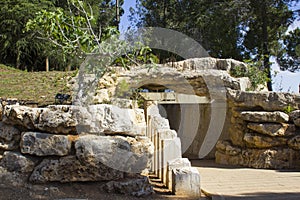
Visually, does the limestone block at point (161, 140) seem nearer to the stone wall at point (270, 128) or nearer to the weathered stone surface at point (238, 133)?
the stone wall at point (270, 128)

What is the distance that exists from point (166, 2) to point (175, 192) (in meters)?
12.3

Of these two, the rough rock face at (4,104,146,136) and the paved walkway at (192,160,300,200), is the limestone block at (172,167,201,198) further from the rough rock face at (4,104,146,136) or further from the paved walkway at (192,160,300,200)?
the rough rock face at (4,104,146,136)

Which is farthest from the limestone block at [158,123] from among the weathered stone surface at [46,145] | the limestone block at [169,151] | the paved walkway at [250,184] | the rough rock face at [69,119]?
the weathered stone surface at [46,145]

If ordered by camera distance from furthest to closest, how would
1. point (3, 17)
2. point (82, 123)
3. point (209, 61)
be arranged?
point (3, 17) < point (209, 61) < point (82, 123)

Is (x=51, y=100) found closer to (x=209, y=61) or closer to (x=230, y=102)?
(x=209, y=61)

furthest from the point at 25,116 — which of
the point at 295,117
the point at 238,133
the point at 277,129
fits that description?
the point at 295,117

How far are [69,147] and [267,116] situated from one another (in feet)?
14.2

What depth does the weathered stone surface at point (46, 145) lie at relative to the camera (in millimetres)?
3176

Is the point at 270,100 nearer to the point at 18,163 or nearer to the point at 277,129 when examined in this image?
the point at 277,129

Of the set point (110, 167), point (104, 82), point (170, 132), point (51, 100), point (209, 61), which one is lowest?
point (110, 167)

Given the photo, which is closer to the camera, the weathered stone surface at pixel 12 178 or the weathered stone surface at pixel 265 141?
the weathered stone surface at pixel 12 178

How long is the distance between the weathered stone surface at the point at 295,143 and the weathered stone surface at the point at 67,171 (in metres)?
4.26

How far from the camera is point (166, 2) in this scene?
14.4 m

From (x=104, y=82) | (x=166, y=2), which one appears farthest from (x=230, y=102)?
(x=166, y=2)
